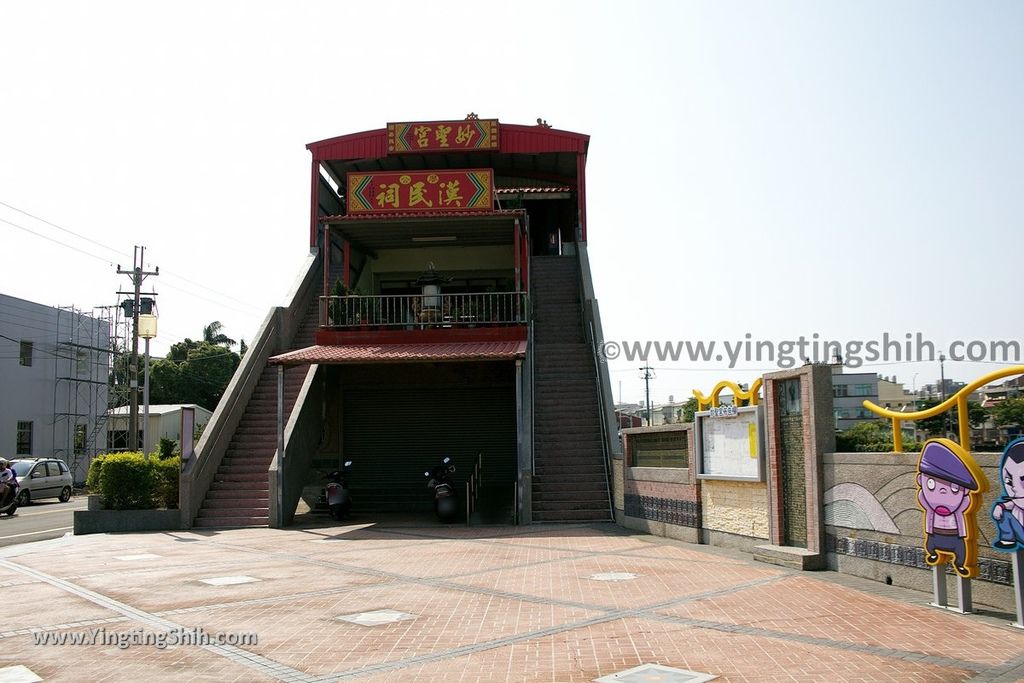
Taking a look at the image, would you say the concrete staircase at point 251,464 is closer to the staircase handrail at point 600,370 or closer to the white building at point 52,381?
the staircase handrail at point 600,370

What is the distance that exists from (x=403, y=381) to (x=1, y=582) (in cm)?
1147

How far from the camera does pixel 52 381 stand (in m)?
37.9

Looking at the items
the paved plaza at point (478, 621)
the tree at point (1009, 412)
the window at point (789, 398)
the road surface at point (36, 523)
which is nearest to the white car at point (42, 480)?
the road surface at point (36, 523)

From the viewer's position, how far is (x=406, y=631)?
7051 millimetres

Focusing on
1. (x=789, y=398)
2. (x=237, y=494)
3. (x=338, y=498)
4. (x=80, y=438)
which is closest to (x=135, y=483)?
(x=237, y=494)

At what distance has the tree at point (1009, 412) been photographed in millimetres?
11734

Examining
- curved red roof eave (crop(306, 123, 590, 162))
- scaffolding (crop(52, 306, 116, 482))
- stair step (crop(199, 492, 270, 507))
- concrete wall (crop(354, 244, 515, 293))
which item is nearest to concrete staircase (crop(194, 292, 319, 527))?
stair step (crop(199, 492, 270, 507))

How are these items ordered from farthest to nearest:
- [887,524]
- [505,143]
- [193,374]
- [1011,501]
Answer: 1. [193,374]
2. [505,143]
3. [887,524]
4. [1011,501]

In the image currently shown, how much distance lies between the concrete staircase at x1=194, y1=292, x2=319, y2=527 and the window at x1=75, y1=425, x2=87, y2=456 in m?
25.0

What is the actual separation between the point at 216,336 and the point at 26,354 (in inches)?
1001

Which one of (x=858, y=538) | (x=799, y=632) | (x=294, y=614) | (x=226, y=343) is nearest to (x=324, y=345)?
(x=294, y=614)

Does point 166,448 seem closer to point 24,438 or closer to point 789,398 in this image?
point 789,398

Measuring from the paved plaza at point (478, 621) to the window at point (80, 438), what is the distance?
3083cm

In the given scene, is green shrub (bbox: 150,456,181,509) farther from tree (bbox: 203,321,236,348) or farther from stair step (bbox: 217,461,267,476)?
tree (bbox: 203,321,236,348)
